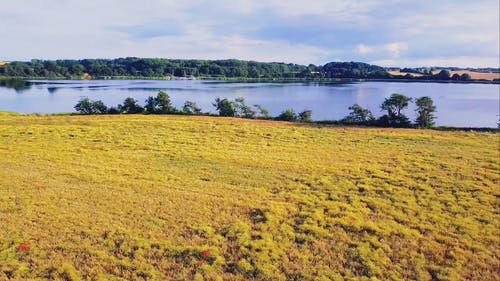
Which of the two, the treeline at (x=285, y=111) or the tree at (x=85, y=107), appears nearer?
the treeline at (x=285, y=111)

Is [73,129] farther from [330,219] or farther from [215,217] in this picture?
[330,219]

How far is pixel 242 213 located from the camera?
587 inches

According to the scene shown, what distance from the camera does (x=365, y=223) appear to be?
14.2 metres

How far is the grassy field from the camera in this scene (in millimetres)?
10891

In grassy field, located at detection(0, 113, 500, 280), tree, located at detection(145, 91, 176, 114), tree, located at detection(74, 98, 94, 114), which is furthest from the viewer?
tree, located at detection(74, 98, 94, 114)

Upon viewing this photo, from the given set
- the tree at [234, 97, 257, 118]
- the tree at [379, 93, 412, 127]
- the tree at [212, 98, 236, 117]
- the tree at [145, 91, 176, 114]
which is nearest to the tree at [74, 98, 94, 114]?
the tree at [145, 91, 176, 114]

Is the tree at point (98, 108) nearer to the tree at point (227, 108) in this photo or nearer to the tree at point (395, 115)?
the tree at point (227, 108)

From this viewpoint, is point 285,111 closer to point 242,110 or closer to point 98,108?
point 242,110

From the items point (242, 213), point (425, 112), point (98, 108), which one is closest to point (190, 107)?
point (98, 108)

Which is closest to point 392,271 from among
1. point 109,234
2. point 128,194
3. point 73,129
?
point 109,234

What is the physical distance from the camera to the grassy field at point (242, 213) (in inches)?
429

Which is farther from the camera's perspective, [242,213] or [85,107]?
[85,107]

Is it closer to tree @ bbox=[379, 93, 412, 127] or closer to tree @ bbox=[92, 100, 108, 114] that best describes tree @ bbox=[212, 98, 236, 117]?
tree @ bbox=[92, 100, 108, 114]

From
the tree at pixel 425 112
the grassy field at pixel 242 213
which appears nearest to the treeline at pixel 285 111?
the tree at pixel 425 112
